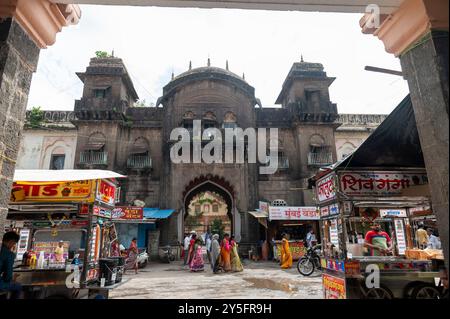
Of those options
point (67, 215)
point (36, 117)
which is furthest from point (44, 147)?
point (67, 215)

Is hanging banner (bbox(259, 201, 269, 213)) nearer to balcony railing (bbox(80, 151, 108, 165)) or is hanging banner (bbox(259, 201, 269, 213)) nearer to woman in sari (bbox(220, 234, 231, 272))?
woman in sari (bbox(220, 234, 231, 272))

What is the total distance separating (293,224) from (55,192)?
1404 cm

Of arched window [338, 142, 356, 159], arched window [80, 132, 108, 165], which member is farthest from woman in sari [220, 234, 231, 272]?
arched window [338, 142, 356, 159]

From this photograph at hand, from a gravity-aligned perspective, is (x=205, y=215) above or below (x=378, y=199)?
above

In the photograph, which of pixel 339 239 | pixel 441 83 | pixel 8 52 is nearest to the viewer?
pixel 441 83

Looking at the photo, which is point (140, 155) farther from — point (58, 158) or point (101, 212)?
point (101, 212)

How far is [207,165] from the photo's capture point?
723 inches

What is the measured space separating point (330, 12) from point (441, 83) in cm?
139

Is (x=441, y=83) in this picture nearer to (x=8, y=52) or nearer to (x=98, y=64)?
(x=8, y=52)

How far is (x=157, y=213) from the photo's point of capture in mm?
16703

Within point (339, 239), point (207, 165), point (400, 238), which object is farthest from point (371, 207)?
point (207, 165)

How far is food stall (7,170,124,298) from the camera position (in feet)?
17.2

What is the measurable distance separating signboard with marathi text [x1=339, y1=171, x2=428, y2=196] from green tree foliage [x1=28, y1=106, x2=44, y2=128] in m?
22.5

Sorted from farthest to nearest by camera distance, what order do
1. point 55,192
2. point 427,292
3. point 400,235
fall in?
1. point 400,235
2. point 55,192
3. point 427,292
